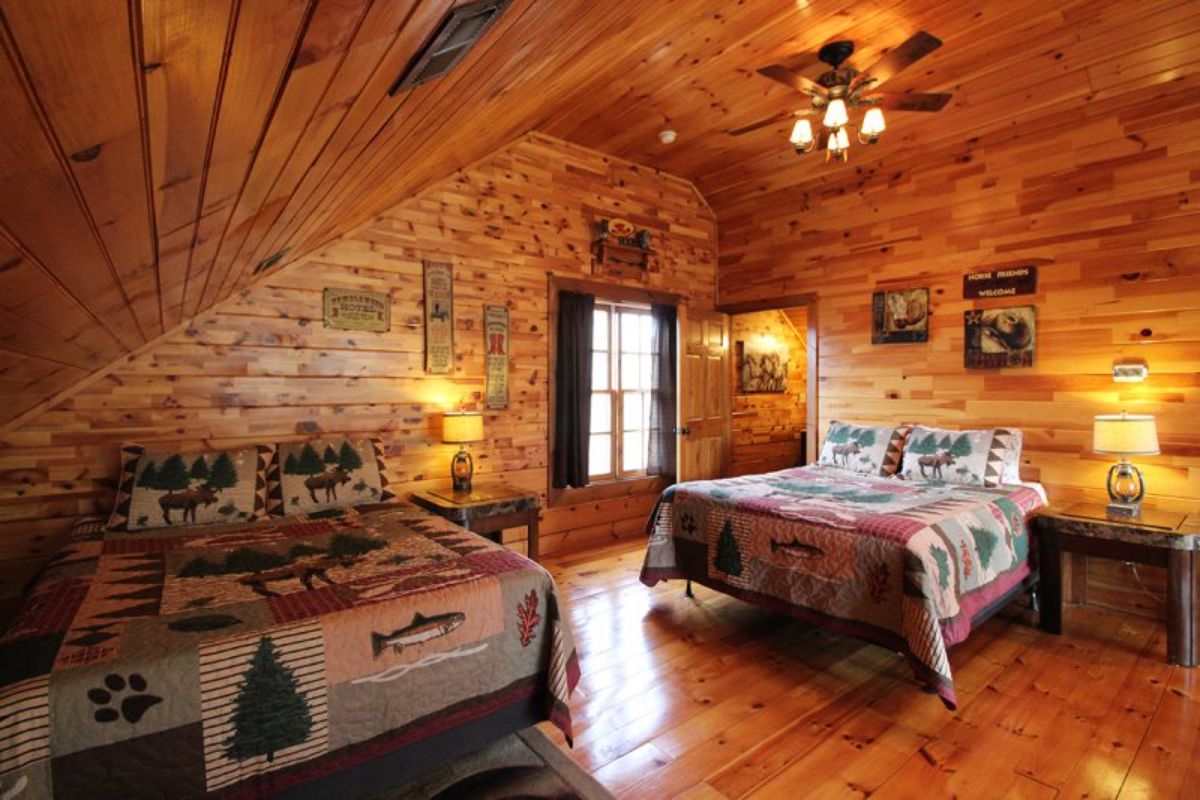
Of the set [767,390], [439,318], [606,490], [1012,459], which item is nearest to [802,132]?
[1012,459]

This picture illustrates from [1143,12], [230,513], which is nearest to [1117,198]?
[1143,12]

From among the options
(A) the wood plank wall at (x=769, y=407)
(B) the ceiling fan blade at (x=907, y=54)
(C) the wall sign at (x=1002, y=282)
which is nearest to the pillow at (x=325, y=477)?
(B) the ceiling fan blade at (x=907, y=54)

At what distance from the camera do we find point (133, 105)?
0.56 m

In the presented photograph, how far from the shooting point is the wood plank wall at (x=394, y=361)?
2.87 meters

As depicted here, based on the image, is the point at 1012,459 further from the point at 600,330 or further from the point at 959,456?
the point at 600,330

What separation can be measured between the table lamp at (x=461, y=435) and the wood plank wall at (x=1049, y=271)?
9.66ft

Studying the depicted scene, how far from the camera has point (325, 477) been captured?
3.09 meters

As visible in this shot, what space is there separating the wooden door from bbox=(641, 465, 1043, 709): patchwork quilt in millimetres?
1655

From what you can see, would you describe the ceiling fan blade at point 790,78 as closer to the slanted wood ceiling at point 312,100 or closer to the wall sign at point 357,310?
the slanted wood ceiling at point 312,100

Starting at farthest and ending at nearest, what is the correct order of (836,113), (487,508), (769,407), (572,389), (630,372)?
(769,407), (630,372), (572,389), (487,508), (836,113)

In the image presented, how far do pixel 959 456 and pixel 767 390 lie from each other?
10.3ft

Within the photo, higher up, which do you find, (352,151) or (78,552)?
(352,151)

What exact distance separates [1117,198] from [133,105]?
4.64 metres

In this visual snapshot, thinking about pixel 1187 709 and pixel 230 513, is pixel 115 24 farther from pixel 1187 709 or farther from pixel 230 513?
pixel 1187 709
